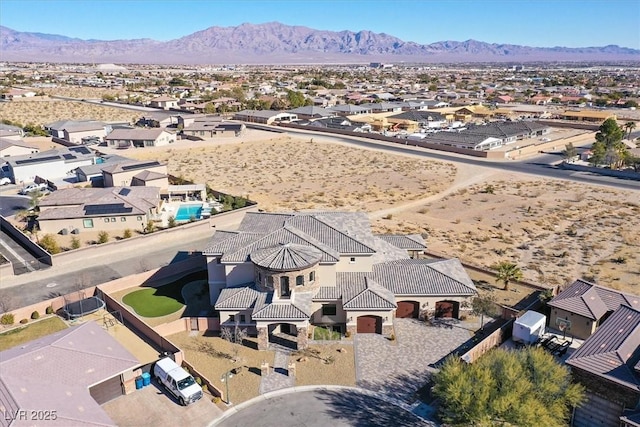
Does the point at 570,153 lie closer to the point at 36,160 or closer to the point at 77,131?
the point at 36,160

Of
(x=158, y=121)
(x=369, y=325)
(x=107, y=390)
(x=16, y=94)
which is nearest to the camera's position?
(x=107, y=390)

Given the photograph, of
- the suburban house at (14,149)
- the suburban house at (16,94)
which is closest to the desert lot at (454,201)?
the suburban house at (14,149)

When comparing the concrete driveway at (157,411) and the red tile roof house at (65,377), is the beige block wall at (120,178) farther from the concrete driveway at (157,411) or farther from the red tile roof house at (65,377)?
the concrete driveway at (157,411)

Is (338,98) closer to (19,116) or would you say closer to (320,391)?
(19,116)

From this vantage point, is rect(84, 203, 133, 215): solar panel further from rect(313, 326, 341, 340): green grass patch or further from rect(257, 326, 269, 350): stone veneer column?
rect(313, 326, 341, 340): green grass patch

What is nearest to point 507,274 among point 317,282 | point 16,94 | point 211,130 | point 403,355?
point 403,355

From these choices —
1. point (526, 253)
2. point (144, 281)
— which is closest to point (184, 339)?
point (144, 281)

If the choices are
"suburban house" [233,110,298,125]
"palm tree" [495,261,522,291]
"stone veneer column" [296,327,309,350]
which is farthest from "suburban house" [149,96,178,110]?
"stone veneer column" [296,327,309,350]
